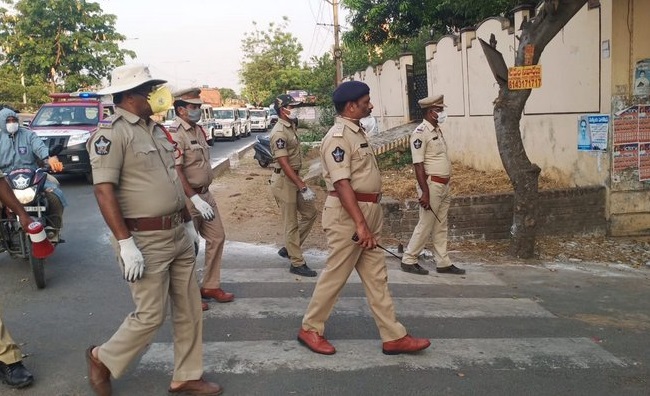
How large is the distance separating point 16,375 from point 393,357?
2.36 metres

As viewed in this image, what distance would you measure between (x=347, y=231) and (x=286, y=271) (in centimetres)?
251

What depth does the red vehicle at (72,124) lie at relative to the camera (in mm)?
12289

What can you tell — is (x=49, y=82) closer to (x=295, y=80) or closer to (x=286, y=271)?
(x=295, y=80)

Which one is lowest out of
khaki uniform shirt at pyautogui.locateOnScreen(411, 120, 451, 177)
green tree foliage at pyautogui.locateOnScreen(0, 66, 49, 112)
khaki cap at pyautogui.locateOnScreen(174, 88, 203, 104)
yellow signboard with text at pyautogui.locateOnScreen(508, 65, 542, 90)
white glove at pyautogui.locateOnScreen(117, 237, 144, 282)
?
white glove at pyautogui.locateOnScreen(117, 237, 144, 282)

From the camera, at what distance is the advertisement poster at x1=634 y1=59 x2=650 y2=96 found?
7.52 m

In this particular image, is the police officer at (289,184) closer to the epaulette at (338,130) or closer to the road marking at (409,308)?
the road marking at (409,308)

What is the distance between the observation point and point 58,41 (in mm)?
30109

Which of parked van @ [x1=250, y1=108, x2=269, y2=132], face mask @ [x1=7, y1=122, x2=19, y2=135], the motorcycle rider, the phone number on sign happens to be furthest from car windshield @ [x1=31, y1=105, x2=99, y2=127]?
parked van @ [x1=250, y1=108, x2=269, y2=132]

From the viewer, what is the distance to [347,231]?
13.1 feet

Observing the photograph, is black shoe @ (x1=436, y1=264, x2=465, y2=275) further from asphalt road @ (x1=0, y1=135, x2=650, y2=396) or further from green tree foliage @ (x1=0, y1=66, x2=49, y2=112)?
green tree foliage @ (x1=0, y1=66, x2=49, y2=112)

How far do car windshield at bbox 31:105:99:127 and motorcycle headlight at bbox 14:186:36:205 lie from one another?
7.80 meters

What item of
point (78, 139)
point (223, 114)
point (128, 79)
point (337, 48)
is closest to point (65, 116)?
point (78, 139)

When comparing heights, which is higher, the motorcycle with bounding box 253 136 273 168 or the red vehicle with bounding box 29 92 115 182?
the red vehicle with bounding box 29 92 115 182

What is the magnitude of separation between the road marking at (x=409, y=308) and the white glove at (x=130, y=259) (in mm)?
1835
